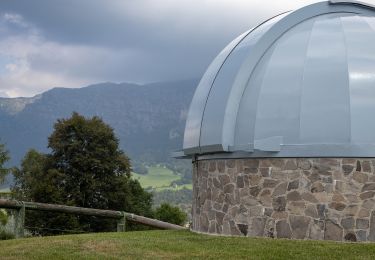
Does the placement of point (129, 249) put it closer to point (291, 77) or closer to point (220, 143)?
point (220, 143)

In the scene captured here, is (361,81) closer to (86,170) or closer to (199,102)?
(199,102)

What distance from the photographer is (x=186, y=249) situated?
10.5m

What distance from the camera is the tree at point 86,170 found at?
27562 mm

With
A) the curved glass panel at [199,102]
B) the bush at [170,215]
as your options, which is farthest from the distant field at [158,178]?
the curved glass panel at [199,102]

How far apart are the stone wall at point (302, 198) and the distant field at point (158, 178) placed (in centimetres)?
10793

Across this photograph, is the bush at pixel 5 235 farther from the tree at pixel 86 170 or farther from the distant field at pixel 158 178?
the distant field at pixel 158 178

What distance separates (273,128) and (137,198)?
23927 mm

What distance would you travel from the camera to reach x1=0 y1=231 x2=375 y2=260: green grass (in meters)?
9.78

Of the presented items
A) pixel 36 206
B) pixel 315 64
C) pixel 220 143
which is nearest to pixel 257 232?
pixel 220 143

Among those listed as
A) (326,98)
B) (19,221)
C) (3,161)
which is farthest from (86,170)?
(326,98)

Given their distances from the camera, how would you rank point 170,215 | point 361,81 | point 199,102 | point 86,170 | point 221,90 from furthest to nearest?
1. point 170,215
2. point 86,170
3. point 199,102
4. point 221,90
5. point 361,81

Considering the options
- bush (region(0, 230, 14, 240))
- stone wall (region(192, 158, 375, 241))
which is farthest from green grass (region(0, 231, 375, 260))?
bush (region(0, 230, 14, 240))

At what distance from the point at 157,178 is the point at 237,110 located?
413ft

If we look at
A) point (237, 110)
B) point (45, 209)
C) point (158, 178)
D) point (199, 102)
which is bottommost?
point (45, 209)
